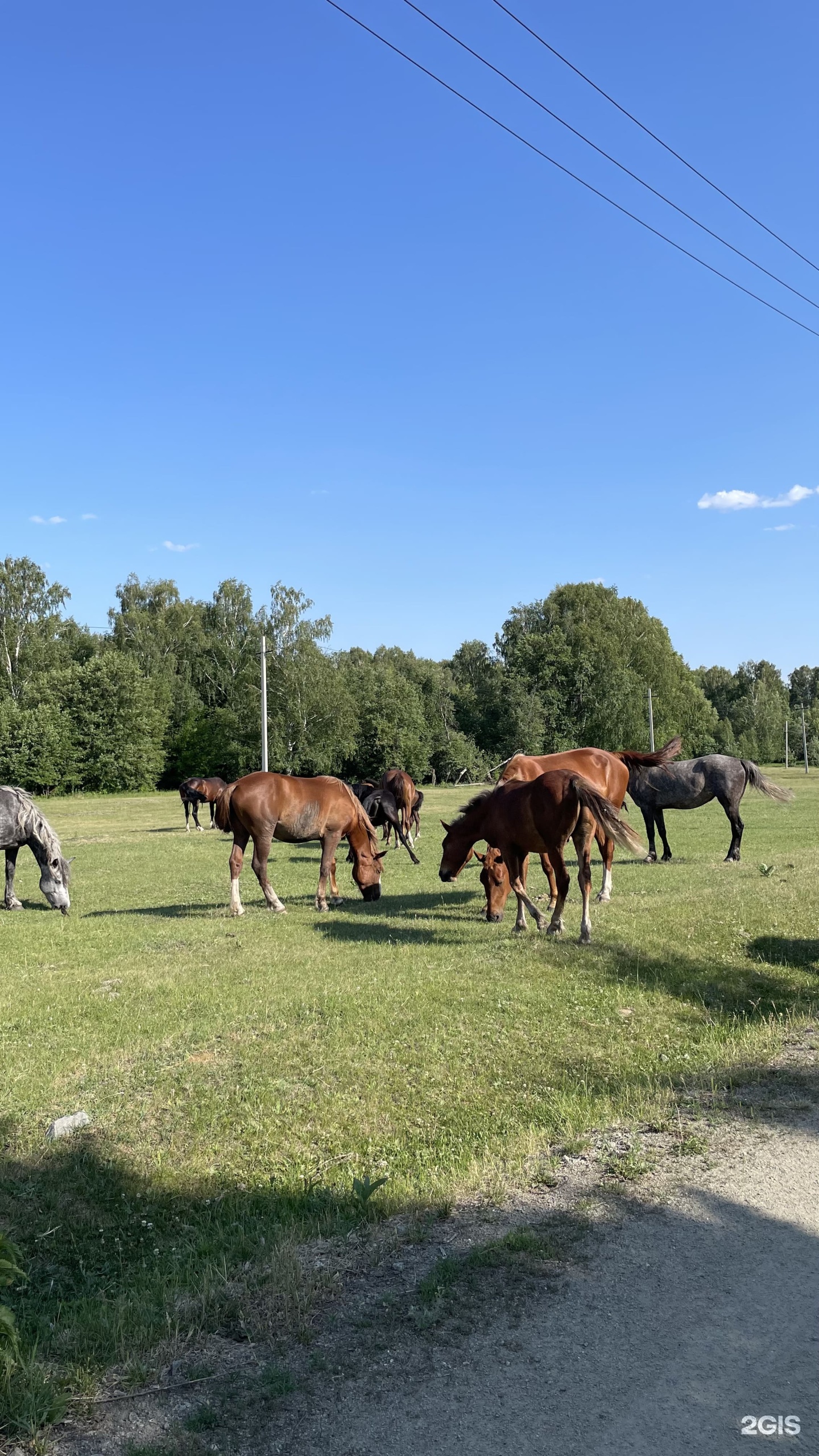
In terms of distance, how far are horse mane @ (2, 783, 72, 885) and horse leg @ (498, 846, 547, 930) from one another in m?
8.03

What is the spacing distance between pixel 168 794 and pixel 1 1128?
6265 cm

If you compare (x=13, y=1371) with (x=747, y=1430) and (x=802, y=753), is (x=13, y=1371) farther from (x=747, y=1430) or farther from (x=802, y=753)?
(x=802, y=753)

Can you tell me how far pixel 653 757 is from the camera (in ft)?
49.9

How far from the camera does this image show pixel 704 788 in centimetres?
1988

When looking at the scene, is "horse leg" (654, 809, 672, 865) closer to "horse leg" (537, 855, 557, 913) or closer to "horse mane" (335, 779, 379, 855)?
"horse leg" (537, 855, 557, 913)

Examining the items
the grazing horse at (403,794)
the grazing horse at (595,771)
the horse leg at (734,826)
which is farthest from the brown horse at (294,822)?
the horse leg at (734,826)

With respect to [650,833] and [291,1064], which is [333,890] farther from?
[650,833]

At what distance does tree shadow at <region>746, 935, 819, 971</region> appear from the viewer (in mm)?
10148

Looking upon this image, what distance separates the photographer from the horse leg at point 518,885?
11.4 meters

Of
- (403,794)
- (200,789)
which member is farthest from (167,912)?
(200,789)

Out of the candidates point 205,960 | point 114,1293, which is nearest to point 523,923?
point 205,960

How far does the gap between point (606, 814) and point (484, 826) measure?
2.31m

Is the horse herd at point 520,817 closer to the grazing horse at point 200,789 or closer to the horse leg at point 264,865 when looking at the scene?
the horse leg at point 264,865

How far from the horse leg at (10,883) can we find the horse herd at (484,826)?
2 cm
